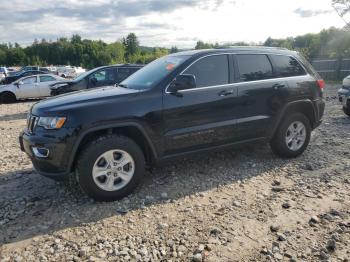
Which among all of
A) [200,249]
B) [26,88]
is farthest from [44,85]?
[200,249]

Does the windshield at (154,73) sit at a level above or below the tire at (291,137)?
above

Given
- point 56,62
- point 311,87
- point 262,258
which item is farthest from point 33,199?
point 56,62

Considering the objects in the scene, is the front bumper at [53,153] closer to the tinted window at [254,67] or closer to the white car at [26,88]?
the tinted window at [254,67]

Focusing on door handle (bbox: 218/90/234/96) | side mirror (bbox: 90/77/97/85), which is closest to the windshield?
door handle (bbox: 218/90/234/96)

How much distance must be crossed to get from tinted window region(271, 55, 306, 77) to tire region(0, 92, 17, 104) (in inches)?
534

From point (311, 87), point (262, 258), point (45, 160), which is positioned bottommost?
point (262, 258)

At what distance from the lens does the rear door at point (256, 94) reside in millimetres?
4883

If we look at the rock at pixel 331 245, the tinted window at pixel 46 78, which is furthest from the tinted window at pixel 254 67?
the tinted window at pixel 46 78

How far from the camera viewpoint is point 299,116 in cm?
547

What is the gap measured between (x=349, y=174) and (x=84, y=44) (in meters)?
109

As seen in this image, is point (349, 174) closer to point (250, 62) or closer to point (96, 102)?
point (250, 62)

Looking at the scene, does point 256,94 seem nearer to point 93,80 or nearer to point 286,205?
point 286,205

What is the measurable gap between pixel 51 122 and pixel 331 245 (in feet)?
10.5

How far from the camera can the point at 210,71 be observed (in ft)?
15.5
